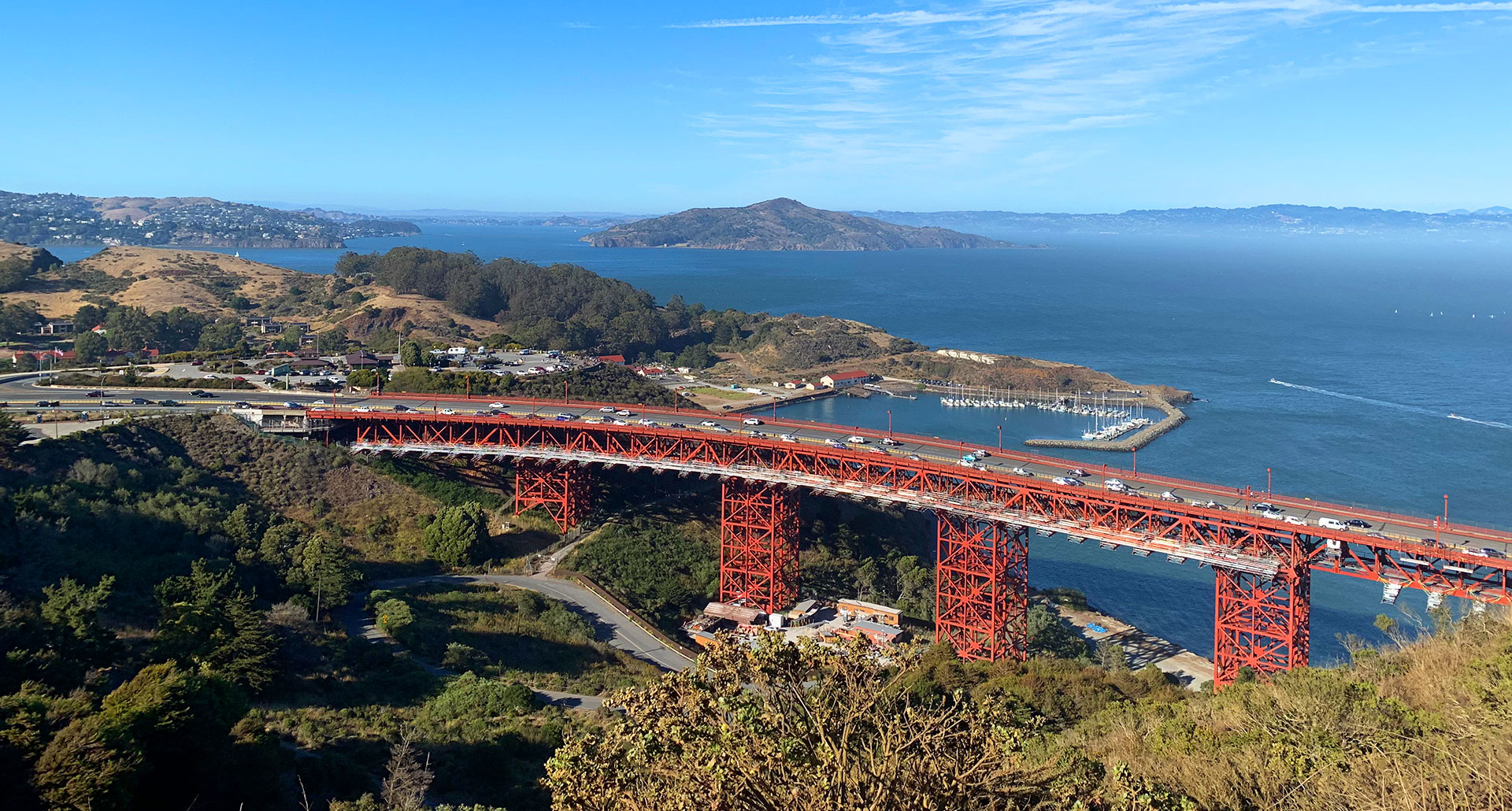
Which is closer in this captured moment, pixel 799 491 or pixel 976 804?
pixel 976 804

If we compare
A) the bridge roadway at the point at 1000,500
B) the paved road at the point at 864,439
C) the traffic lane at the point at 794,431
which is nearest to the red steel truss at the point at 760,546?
the bridge roadway at the point at 1000,500

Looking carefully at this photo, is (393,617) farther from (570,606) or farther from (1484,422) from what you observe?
(1484,422)

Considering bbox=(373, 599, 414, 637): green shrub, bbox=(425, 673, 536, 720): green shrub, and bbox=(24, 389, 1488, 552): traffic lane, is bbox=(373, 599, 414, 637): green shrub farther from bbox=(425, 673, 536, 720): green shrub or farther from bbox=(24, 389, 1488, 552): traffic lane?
bbox=(24, 389, 1488, 552): traffic lane

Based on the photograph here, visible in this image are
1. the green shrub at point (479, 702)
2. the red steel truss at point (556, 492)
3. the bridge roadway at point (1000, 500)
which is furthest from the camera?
the red steel truss at point (556, 492)

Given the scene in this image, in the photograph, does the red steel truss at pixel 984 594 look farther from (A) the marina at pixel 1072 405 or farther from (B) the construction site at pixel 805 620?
(A) the marina at pixel 1072 405

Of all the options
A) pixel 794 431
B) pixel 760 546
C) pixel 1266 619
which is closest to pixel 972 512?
pixel 1266 619

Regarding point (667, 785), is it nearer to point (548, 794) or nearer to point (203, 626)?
point (548, 794)

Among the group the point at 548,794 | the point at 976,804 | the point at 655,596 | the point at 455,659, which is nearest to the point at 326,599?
the point at 455,659
